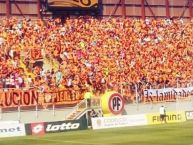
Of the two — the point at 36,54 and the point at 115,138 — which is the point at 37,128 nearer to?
the point at 115,138

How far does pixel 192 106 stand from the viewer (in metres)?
44.2

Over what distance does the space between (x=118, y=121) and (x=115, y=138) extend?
29.3 feet

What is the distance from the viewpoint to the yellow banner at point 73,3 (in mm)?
51188

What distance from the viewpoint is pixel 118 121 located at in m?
39.0

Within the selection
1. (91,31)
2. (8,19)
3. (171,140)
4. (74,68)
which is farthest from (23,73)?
(171,140)

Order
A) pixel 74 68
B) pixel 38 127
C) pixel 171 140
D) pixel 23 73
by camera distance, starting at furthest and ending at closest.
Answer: pixel 74 68 < pixel 23 73 < pixel 38 127 < pixel 171 140

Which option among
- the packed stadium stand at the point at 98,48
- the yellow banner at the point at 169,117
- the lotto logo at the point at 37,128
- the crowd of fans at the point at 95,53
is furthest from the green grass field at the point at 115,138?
the crowd of fans at the point at 95,53

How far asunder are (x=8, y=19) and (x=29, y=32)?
8.67 ft

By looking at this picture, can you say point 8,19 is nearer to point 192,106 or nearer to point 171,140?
point 192,106

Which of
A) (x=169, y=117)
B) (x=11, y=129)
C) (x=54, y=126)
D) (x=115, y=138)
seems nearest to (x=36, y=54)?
(x=54, y=126)

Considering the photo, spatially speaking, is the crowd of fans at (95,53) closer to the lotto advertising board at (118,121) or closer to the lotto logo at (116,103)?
the lotto logo at (116,103)

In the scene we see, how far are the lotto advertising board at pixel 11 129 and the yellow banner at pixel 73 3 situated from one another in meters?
19.4

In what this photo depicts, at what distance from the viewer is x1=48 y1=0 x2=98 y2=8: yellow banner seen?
5119 centimetres

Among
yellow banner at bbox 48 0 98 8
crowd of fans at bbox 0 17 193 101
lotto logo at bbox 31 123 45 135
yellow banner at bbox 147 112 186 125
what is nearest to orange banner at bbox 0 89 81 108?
crowd of fans at bbox 0 17 193 101
